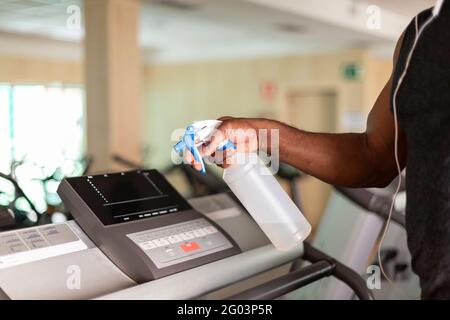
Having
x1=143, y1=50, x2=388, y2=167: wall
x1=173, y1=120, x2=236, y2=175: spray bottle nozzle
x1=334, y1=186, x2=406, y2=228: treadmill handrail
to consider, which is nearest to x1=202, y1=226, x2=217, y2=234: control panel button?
x1=173, y1=120, x2=236, y2=175: spray bottle nozzle

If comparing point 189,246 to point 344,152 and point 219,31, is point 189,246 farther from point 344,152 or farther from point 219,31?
point 219,31

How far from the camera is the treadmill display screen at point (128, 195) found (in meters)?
1.05

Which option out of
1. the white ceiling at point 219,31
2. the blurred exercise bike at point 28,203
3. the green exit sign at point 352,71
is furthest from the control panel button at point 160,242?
the green exit sign at point 352,71

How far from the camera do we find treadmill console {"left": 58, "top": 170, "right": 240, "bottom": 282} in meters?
0.97

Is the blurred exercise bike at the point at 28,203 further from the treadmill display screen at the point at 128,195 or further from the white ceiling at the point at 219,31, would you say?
the white ceiling at the point at 219,31

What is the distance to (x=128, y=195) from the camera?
1.11 meters

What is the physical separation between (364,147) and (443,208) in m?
0.27

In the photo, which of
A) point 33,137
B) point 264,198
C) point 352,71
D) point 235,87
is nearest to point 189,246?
point 264,198

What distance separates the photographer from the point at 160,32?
6.23 metres

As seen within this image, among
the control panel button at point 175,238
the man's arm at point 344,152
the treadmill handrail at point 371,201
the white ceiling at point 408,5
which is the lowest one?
the treadmill handrail at point 371,201

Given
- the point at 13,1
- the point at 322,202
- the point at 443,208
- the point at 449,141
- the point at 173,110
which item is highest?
the point at 13,1

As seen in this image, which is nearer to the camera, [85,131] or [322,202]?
[85,131]

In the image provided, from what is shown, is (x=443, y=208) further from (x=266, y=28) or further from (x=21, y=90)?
(x=266, y=28)
